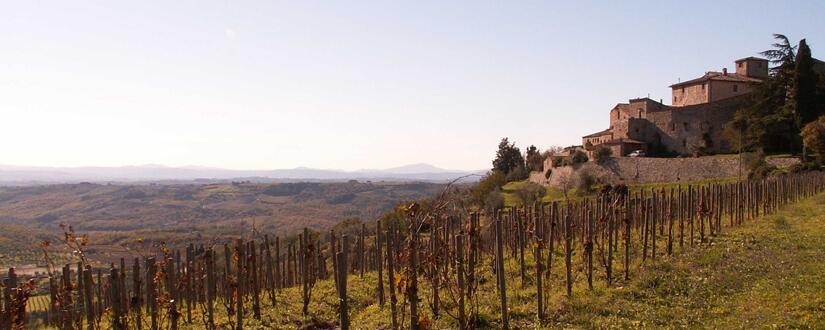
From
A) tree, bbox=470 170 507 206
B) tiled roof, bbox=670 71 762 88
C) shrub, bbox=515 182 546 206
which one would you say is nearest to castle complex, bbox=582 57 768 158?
tiled roof, bbox=670 71 762 88

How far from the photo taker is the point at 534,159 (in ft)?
259

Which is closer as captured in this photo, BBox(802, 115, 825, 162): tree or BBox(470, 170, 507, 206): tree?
BBox(802, 115, 825, 162): tree

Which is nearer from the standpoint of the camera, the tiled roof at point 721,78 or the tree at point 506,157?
the tiled roof at point 721,78

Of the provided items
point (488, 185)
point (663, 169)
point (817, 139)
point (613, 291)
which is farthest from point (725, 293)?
point (488, 185)

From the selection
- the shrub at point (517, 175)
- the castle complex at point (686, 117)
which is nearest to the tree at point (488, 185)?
the shrub at point (517, 175)

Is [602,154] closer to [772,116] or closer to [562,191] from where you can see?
[562,191]

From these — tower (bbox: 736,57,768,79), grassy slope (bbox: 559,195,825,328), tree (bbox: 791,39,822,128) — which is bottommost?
grassy slope (bbox: 559,195,825,328)

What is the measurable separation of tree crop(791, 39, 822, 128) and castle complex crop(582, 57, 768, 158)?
344 inches

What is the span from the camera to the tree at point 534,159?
71.8m

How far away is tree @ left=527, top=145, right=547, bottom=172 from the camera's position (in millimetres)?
71775

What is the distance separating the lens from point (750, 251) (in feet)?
47.7

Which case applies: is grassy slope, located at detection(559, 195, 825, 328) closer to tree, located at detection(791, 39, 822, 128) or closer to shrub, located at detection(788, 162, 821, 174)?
shrub, located at detection(788, 162, 821, 174)

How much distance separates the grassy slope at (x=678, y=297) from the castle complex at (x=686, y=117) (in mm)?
45242

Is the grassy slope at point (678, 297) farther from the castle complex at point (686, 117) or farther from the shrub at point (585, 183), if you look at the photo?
the castle complex at point (686, 117)
